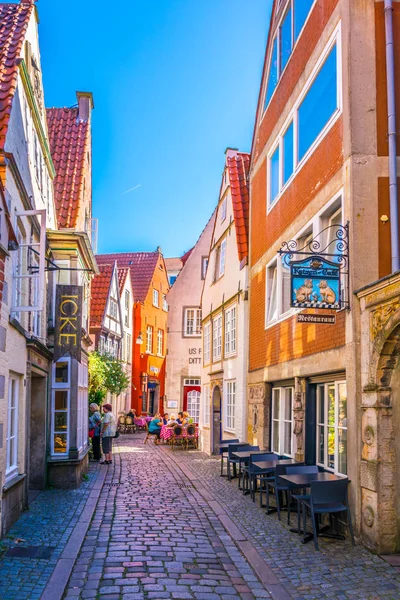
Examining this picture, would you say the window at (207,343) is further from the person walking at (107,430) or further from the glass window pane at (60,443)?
the glass window pane at (60,443)

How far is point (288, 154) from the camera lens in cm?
1315

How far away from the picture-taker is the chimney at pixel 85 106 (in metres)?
20.1

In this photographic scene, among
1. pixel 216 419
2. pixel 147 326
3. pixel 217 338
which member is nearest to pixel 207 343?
pixel 217 338

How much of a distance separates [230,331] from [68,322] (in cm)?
798

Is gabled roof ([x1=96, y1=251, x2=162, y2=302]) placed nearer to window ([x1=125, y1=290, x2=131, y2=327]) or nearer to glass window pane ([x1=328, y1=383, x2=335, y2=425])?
window ([x1=125, y1=290, x2=131, y2=327])

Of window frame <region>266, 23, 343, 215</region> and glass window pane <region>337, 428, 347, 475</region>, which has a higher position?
window frame <region>266, 23, 343, 215</region>

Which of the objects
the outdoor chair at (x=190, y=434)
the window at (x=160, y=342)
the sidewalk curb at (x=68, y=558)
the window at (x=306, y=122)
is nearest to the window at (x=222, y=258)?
the outdoor chair at (x=190, y=434)

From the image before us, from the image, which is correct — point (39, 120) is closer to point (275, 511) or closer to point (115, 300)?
point (275, 511)

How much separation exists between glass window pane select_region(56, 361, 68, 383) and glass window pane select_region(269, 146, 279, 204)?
5.91m

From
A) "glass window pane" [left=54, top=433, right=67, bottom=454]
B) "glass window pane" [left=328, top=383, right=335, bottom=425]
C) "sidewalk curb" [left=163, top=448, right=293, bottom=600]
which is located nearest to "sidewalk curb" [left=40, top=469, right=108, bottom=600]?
"sidewalk curb" [left=163, top=448, right=293, bottom=600]

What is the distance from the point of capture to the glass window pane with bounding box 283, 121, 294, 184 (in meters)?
12.9

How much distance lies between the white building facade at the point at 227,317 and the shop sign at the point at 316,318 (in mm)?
8021

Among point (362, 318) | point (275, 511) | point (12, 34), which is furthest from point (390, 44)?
point (275, 511)

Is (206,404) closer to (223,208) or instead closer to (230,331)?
(230,331)
